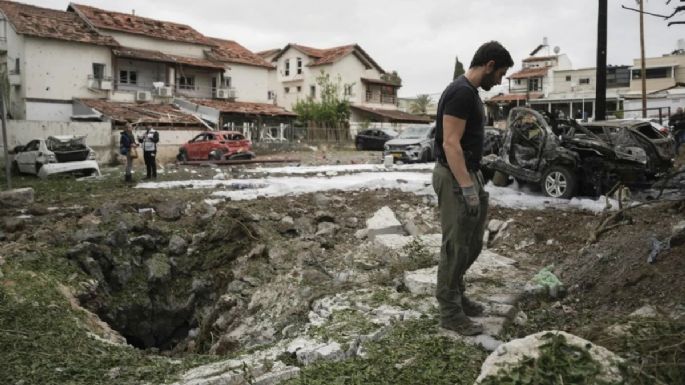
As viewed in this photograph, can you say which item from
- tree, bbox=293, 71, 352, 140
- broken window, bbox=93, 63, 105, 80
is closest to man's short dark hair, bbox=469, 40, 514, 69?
broken window, bbox=93, 63, 105, 80

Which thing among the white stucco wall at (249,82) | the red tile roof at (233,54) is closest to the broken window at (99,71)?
the red tile roof at (233,54)

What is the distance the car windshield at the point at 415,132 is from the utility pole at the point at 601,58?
7.58 m

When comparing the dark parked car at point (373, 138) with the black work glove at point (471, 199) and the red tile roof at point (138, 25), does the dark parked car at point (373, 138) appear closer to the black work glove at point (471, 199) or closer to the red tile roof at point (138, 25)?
the red tile roof at point (138, 25)

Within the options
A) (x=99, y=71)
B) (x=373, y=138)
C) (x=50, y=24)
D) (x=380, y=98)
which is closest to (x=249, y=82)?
(x=99, y=71)

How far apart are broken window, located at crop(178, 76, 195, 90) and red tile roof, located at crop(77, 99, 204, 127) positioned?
16.3 ft

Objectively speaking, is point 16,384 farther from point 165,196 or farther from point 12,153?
point 12,153

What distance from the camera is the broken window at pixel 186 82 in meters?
37.4

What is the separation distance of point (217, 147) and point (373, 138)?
38.7ft

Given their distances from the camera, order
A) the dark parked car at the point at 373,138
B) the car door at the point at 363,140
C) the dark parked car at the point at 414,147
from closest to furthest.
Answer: the dark parked car at the point at 414,147
the dark parked car at the point at 373,138
the car door at the point at 363,140

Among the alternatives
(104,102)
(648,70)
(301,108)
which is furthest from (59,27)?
(648,70)

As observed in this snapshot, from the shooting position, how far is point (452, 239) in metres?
3.99

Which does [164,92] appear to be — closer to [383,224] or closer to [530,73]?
[383,224]

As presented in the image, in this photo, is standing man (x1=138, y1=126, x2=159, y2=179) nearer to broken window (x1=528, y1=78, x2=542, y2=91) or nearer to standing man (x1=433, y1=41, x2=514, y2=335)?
standing man (x1=433, y1=41, x2=514, y2=335)

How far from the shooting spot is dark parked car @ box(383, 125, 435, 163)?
20.0 meters
